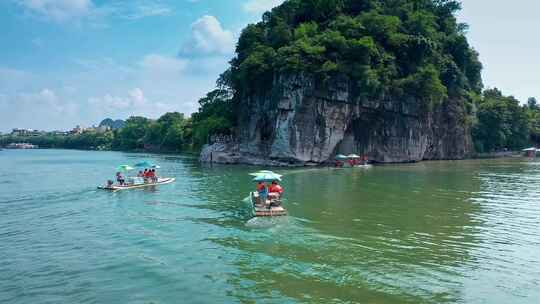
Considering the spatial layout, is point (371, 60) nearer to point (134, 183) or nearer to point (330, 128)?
point (330, 128)

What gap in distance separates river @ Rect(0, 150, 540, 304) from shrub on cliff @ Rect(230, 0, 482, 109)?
3375 cm

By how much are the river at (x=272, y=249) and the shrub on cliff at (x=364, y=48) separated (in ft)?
111

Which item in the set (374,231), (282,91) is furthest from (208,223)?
(282,91)

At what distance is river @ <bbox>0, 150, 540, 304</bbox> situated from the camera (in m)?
11.8

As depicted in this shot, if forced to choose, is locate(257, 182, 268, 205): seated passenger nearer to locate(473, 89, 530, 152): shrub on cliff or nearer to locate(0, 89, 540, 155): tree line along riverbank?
locate(0, 89, 540, 155): tree line along riverbank

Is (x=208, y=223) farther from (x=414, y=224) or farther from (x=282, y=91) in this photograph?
(x=282, y=91)

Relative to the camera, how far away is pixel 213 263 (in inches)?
568

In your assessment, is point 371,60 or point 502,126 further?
point 502,126

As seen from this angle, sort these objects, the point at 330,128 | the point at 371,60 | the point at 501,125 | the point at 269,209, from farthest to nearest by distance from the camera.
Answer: the point at 501,125, the point at 371,60, the point at 330,128, the point at 269,209

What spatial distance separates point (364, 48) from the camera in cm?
5956

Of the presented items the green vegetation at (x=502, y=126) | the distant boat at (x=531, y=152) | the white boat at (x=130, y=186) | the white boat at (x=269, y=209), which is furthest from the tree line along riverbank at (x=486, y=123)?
the white boat at (x=269, y=209)

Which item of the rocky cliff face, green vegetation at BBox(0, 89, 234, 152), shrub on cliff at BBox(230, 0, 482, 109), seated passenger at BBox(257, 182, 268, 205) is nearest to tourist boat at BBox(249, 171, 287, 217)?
seated passenger at BBox(257, 182, 268, 205)

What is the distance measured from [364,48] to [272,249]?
162 ft

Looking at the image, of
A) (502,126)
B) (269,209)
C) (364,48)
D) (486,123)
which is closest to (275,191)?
(269,209)
